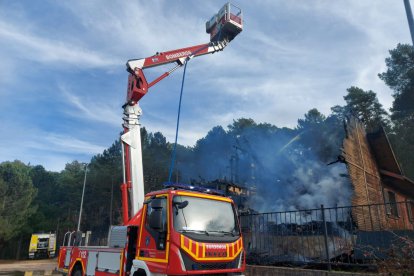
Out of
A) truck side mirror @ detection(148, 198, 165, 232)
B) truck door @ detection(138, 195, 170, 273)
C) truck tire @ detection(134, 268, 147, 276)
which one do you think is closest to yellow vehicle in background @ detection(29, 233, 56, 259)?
truck tire @ detection(134, 268, 147, 276)

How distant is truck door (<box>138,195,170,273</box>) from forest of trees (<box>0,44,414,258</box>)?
19.1 ft

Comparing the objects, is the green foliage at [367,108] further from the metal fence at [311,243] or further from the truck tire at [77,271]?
the truck tire at [77,271]

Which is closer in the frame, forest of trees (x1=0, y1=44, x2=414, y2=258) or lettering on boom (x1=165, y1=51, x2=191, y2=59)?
lettering on boom (x1=165, y1=51, x2=191, y2=59)

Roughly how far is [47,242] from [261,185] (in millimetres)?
25359

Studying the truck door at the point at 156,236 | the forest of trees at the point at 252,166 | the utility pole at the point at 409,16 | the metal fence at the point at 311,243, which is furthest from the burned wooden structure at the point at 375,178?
the truck door at the point at 156,236

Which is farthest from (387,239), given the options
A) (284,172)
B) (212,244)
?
(284,172)

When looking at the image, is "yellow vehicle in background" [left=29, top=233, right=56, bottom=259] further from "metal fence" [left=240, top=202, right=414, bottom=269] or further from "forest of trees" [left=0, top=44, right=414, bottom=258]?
"metal fence" [left=240, top=202, right=414, bottom=269]

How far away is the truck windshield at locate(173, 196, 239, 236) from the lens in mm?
5918

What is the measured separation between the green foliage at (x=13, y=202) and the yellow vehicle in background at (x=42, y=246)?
16.7ft

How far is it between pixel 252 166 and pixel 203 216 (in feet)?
67.8

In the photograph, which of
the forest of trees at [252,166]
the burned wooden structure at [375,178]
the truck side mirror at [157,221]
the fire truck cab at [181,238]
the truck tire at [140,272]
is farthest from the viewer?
the forest of trees at [252,166]

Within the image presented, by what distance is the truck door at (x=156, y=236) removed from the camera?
577 centimetres

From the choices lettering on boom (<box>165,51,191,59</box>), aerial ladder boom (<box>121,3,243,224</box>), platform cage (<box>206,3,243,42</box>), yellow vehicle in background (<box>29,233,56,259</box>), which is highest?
platform cage (<box>206,3,243,42</box>)

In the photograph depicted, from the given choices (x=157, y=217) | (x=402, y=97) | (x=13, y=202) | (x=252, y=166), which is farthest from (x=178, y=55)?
(x=402, y=97)
